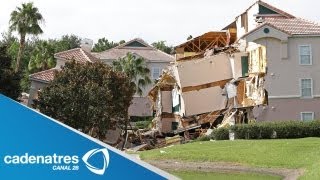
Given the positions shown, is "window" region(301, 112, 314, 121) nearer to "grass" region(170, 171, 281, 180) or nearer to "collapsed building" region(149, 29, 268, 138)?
"collapsed building" region(149, 29, 268, 138)

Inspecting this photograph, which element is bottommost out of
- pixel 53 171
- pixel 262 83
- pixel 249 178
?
pixel 249 178

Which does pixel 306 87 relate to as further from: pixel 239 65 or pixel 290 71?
pixel 239 65

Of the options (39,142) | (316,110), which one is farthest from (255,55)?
(39,142)

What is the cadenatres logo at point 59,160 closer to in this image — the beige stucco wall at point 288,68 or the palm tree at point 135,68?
the beige stucco wall at point 288,68

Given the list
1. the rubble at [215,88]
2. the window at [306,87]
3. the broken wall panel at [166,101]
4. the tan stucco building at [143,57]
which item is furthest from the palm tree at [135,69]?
the window at [306,87]

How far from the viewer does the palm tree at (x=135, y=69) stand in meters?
64.2

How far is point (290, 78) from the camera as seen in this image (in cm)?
4266

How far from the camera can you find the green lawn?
2389 centimetres

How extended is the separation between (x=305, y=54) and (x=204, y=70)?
8.27 meters

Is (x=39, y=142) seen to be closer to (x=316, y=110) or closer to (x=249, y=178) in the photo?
(x=249, y=178)

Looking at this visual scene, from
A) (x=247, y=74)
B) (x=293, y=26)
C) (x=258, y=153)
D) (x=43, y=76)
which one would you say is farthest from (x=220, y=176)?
(x=43, y=76)

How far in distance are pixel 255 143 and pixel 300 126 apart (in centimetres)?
608

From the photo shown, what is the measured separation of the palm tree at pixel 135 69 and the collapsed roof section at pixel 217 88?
44.6ft

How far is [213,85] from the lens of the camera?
4759 cm
